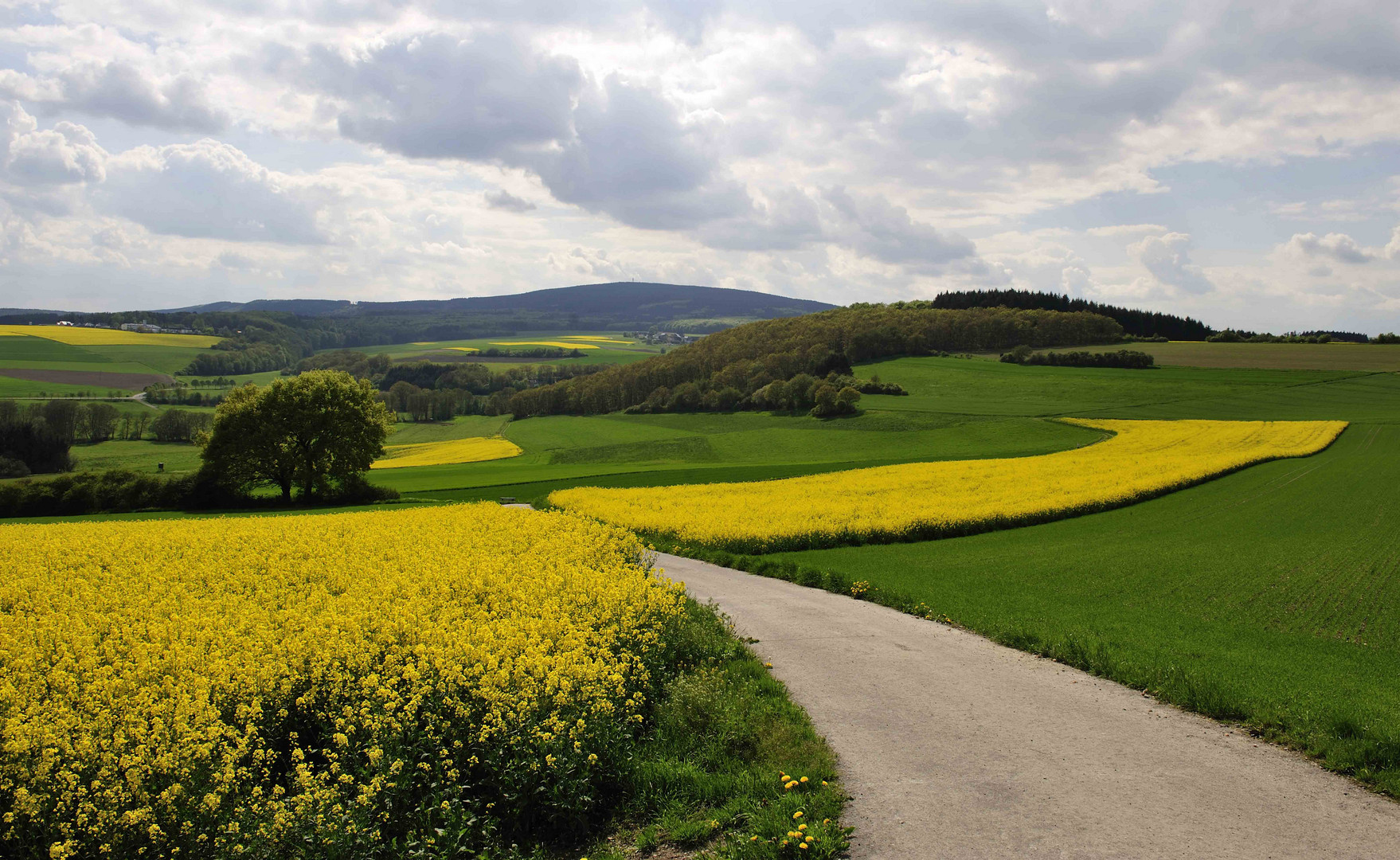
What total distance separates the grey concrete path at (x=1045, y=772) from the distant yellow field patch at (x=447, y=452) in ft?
201

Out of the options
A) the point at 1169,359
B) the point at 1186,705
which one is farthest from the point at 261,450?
the point at 1169,359

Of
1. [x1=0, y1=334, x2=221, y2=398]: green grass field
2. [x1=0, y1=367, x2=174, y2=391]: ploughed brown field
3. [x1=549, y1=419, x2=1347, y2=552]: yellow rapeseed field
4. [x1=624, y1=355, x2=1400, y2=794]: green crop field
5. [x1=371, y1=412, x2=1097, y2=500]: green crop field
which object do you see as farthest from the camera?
[x1=0, y1=367, x2=174, y2=391]: ploughed brown field

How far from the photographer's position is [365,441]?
160 feet

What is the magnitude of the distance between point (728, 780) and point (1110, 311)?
134 m

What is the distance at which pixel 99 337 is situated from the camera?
170 metres

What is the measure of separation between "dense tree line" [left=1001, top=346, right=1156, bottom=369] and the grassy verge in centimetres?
9611

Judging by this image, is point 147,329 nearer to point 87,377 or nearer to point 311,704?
point 87,377

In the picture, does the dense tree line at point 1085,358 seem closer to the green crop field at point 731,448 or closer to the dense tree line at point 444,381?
the green crop field at point 731,448

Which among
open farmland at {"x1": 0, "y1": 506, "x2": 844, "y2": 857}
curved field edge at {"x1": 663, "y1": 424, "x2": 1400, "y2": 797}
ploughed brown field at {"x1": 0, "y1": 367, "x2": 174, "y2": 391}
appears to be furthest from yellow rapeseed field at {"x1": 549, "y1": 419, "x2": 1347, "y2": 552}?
ploughed brown field at {"x1": 0, "y1": 367, "x2": 174, "y2": 391}

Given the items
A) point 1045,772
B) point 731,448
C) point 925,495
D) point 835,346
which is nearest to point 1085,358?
point 835,346

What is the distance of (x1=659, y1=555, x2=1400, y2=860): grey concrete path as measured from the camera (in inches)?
275

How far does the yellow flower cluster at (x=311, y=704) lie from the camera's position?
6.53 m

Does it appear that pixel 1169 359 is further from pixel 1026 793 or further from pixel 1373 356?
pixel 1026 793

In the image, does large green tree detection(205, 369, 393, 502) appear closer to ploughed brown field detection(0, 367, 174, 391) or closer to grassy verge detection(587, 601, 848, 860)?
grassy verge detection(587, 601, 848, 860)
